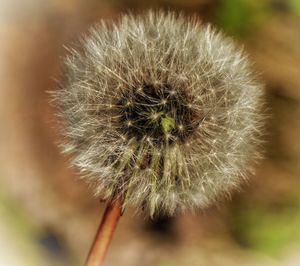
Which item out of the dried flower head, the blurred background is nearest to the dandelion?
the dried flower head


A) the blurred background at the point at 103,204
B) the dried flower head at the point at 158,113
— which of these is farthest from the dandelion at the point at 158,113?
the blurred background at the point at 103,204

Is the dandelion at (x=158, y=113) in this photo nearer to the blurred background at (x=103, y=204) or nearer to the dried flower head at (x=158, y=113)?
the dried flower head at (x=158, y=113)

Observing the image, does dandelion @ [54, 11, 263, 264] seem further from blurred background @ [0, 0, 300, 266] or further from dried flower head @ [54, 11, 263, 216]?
blurred background @ [0, 0, 300, 266]

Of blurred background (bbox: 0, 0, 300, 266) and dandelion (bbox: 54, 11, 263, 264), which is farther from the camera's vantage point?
blurred background (bbox: 0, 0, 300, 266)

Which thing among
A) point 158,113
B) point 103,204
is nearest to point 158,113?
point 158,113

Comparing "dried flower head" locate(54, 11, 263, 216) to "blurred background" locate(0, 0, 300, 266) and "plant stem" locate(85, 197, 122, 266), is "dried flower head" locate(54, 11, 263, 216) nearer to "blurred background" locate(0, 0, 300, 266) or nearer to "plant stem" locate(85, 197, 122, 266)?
"plant stem" locate(85, 197, 122, 266)

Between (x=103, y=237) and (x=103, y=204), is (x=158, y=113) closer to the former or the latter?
(x=103, y=237)

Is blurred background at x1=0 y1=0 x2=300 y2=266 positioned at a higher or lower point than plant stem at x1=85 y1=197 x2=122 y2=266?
higher

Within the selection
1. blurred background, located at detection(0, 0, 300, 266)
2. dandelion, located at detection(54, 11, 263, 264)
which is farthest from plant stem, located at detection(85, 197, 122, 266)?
blurred background, located at detection(0, 0, 300, 266)
